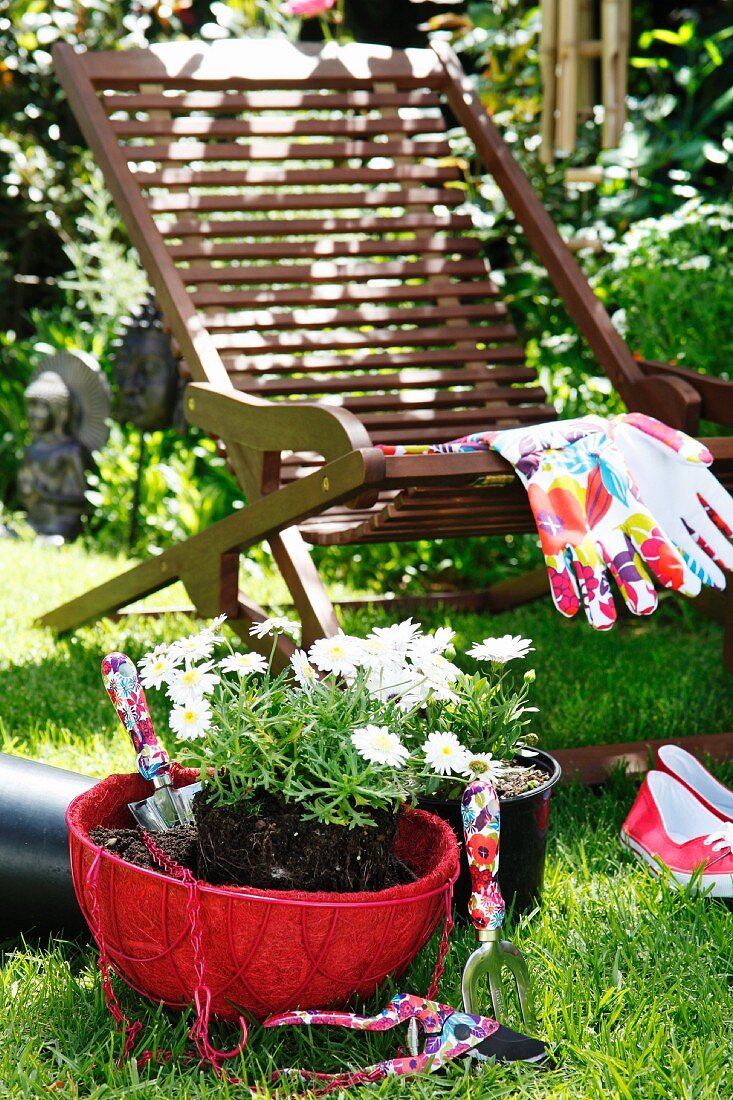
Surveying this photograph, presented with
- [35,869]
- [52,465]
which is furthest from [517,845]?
[52,465]

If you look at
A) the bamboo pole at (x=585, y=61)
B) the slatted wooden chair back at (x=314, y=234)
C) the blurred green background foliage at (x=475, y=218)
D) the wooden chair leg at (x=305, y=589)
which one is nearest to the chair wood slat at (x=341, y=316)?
the slatted wooden chair back at (x=314, y=234)

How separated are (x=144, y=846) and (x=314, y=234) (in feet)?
6.94

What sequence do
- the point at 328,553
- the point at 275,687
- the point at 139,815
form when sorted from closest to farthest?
1. the point at 275,687
2. the point at 139,815
3. the point at 328,553

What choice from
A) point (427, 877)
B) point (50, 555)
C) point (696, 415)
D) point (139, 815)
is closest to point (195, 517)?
point (50, 555)

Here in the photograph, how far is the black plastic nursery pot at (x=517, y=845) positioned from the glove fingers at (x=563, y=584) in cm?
29

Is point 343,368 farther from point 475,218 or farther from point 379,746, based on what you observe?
point 379,746

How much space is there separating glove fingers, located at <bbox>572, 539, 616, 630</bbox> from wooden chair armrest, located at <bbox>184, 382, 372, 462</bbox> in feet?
1.27

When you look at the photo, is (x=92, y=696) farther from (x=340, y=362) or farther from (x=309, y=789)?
(x=309, y=789)

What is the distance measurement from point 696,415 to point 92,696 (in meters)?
1.44

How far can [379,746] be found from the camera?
4.43ft

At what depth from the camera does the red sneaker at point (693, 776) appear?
211cm

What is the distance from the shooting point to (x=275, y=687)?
1.48 metres

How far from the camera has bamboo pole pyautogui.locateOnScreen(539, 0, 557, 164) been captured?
3.80m

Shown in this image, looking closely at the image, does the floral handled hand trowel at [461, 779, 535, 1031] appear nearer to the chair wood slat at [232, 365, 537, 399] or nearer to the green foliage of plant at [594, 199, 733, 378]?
the chair wood slat at [232, 365, 537, 399]
